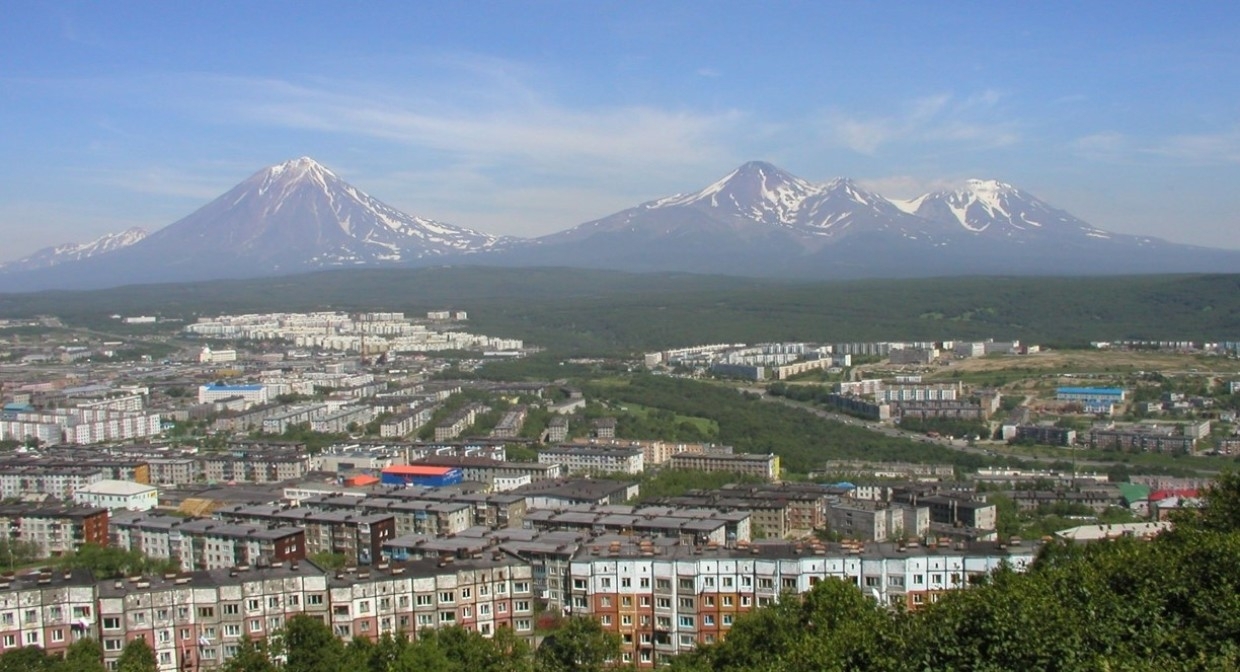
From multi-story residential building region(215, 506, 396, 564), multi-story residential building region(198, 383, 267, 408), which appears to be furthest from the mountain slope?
multi-story residential building region(215, 506, 396, 564)

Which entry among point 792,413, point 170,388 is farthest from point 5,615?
point 170,388

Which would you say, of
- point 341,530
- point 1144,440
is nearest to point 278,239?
point 1144,440

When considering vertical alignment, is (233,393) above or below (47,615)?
below

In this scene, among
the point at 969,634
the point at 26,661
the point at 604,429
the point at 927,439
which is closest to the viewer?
the point at 969,634

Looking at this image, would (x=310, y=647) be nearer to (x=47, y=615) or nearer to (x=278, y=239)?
(x=47, y=615)

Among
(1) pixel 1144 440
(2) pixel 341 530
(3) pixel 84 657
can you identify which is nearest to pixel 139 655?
(3) pixel 84 657

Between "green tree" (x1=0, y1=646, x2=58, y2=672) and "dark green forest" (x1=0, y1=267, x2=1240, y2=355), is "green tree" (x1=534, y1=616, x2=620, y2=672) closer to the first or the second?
"green tree" (x1=0, y1=646, x2=58, y2=672)

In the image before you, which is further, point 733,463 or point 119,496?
point 733,463

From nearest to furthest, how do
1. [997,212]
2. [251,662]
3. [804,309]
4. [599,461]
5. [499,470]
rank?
[251,662]
[499,470]
[599,461]
[804,309]
[997,212]

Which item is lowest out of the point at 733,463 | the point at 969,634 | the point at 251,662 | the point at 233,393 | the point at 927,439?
the point at 927,439
